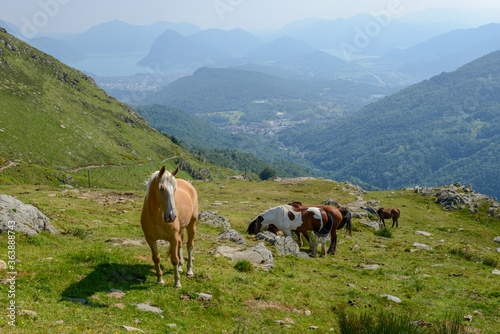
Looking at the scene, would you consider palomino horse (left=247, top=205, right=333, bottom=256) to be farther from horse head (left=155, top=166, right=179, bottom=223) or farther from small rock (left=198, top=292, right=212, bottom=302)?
horse head (left=155, top=166, right=179, bottom=223)

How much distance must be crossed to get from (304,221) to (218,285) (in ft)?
36.3

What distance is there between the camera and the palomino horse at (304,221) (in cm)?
2197

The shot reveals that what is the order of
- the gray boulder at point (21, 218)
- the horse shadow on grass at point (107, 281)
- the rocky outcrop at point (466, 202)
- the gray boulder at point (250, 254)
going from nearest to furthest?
1. the horse shadow on grass at point (107, 281)
2. the gray boulder at point (21, 218)
3. the gray boulder at point (250, 254)
4. the rocky outcrop at point (466, 202)

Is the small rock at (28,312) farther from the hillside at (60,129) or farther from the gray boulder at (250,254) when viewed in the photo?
the hillside at (60,129)

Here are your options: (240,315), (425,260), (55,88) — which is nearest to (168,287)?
(240,315)

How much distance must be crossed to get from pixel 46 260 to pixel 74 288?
8.17 feet

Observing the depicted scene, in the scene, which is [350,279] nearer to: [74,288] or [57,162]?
[74,288]

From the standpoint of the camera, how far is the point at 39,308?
8.22 m

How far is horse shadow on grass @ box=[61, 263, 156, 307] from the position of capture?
31.6 feet

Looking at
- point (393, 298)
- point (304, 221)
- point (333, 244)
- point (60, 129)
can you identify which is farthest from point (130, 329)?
point (60, 129)

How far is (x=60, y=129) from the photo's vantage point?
86500 mm

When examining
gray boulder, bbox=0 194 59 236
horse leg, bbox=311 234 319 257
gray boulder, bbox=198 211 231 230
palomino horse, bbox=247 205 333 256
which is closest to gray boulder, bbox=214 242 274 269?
palomino horse, bbox=247 205 333 256

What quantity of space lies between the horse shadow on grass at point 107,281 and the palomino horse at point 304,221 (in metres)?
12.0

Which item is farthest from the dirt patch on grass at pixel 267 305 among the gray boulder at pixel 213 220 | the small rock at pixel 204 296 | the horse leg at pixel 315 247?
the gray boulder at pixel 213 220
